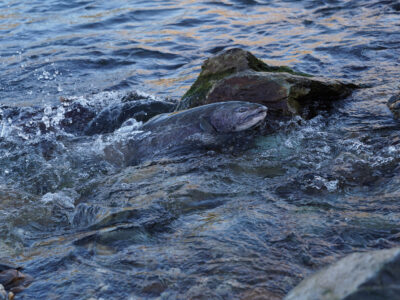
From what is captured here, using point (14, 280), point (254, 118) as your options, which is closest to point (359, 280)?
point (14, 280)

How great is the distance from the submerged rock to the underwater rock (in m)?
0.72

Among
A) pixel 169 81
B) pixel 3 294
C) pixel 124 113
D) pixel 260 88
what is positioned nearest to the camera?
pixel 3 294

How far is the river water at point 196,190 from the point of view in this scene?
2896 mm

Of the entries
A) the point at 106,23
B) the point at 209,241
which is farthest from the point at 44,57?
the point at 209,241

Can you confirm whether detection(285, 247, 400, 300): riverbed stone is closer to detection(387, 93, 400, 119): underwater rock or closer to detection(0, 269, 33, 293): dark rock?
detection(0, 269, 33, 293): dark rock

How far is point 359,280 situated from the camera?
181 centimetres

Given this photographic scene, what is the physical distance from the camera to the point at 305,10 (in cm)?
1082

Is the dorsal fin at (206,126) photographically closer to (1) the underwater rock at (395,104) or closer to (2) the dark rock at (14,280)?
(1) the underwater rock at (395,104)

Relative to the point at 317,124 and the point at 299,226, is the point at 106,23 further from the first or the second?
the point at 299,226

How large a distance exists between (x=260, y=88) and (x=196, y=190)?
2.16 meters

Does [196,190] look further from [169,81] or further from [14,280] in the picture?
[169,81]

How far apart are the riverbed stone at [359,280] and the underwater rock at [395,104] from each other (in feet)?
11.6

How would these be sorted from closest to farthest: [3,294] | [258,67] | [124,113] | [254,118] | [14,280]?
[3,294], [14,280], [254,118], [258,67], [124,113]

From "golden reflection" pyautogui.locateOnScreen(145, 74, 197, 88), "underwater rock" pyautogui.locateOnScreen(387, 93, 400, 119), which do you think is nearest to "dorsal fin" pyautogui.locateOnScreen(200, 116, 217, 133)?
"underwater rock" pyautogui.locateOnScreen(387, 93, 400, 119)
